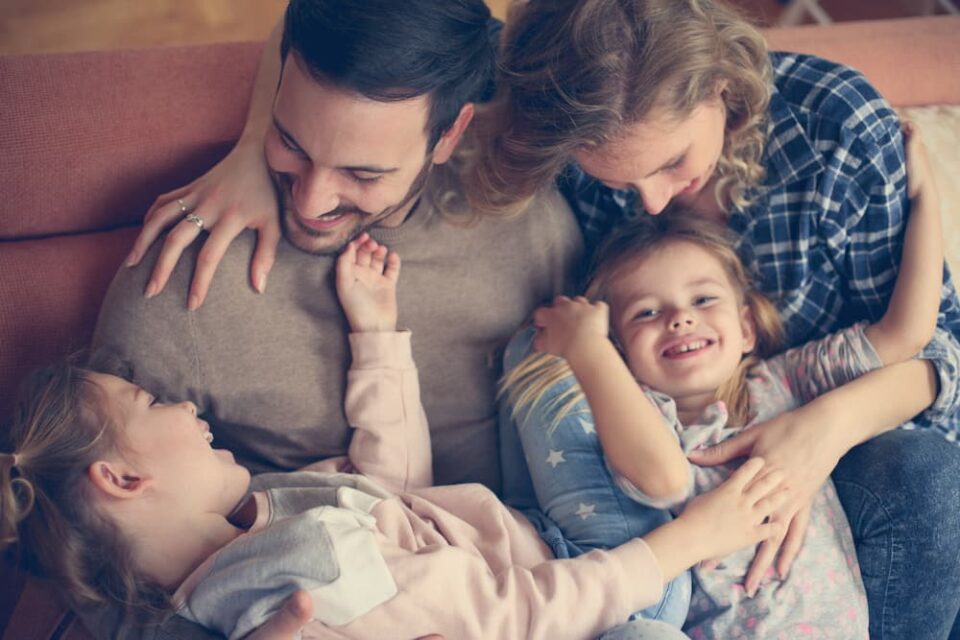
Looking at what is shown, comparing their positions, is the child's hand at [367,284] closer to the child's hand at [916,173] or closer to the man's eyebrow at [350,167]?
the man's eyebrow at [350,167]

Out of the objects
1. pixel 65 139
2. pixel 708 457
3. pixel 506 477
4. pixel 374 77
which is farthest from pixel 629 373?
pixel 65 139

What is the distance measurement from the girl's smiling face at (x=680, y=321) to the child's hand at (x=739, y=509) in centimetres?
18

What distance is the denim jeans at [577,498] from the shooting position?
1.42m

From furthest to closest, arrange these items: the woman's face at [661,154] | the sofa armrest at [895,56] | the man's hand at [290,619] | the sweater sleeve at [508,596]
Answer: the sofa armrest at [895,56], the woman's face at [661,154], the sweater sleeve at [508,596], the man's hand at [290,619]

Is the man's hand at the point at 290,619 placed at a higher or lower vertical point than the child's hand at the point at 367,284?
lower

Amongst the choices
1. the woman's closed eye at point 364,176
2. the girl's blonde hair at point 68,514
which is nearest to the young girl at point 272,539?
the girl's blonde hair at point 68,514

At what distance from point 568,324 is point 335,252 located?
1.30 feet

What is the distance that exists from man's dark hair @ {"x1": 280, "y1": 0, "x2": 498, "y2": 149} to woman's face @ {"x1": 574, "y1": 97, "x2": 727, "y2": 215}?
247 mm

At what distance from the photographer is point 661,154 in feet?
4.45

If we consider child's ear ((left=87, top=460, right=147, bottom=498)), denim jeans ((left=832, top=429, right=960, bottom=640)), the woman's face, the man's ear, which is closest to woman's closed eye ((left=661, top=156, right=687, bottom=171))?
the woman's face

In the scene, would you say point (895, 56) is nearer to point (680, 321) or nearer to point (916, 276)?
point (916, 276)

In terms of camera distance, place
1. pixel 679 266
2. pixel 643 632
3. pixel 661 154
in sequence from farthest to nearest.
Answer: pixel 679 266 → pixel 661 154 → pixel 643 632

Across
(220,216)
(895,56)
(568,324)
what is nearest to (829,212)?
(568,324)

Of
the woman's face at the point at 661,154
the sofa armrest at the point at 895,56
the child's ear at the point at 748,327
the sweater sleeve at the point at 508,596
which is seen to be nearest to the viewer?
the sweater sleeve at the point at 508,596
